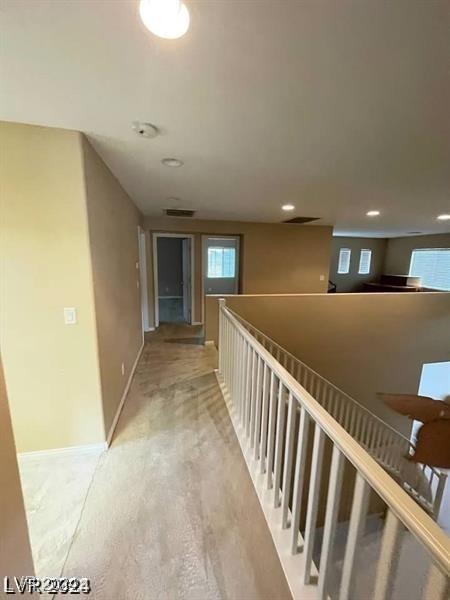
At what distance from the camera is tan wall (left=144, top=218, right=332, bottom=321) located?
542 centimetres

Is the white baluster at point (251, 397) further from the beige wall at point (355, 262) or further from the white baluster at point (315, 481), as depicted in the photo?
the beige wall at point (355, 262)

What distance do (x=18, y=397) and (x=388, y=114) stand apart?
9.61ft

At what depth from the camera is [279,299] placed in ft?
13.9

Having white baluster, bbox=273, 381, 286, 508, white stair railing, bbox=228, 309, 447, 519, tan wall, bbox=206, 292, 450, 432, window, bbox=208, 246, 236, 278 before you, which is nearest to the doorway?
window, bbox=208, 246, 236, 278

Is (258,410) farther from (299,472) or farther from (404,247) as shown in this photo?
(404,247)

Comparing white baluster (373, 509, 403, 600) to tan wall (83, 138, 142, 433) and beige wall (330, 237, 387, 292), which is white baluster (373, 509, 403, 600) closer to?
tan wall (83, 138, 142, 433)

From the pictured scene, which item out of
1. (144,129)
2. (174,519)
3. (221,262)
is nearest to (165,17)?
(144,129)

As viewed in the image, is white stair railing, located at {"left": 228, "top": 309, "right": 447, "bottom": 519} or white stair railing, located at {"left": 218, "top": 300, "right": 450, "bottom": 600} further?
white stair railing, located at {"left": 228, "top": 309, "right": 447, "bottom": 519}

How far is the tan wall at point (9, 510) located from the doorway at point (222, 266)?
4.86 m

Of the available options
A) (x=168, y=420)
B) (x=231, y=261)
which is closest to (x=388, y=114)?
(x=168, y=420)

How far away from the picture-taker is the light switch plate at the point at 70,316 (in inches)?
70.4

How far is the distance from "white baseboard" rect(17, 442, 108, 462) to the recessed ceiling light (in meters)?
2.32

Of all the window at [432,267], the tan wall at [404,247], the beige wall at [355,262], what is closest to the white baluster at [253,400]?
the window at [432,267]

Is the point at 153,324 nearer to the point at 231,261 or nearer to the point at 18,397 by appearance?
the point at 231,261
